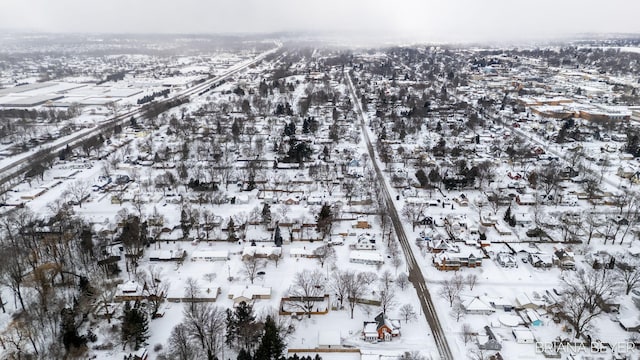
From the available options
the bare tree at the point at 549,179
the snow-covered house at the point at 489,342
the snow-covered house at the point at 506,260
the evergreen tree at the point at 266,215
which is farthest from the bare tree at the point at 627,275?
the evergreen tree at the point at 266,215

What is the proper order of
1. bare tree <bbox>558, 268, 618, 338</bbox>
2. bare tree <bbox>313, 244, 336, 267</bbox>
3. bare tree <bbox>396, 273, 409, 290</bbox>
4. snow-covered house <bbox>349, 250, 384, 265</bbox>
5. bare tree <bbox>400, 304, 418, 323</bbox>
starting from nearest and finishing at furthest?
bare tree <bbox>558, 268, 618, 338</bbox> < bare tree <bbox>400, 304, 418, 323</bbox> < bare tree <bbox>396, 273, 409, 290</bbox> < snow-covered house <bbox>349, 250, 384, 265</bbox> < bare tree <bbox>313, 244, 336, 267</bbox>

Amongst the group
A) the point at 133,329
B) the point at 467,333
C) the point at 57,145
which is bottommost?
the point at 467,333

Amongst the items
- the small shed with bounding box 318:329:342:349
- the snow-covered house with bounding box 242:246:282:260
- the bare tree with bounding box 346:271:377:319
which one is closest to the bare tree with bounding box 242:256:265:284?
the snow-covered house with bounding box 242:246:282:260

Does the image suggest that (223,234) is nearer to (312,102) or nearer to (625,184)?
(625,184)

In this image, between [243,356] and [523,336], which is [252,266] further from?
[523,336]

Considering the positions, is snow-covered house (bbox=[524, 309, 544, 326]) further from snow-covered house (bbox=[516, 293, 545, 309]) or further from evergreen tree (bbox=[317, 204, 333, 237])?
evergreen tree (bbox=[317, 204, 333, 237])

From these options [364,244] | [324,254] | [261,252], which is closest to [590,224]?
[364,244]

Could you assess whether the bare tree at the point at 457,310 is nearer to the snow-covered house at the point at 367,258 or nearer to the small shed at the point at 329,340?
the snow-covered house at the point at 367,258

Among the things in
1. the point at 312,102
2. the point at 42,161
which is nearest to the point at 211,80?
the point at 312,102
